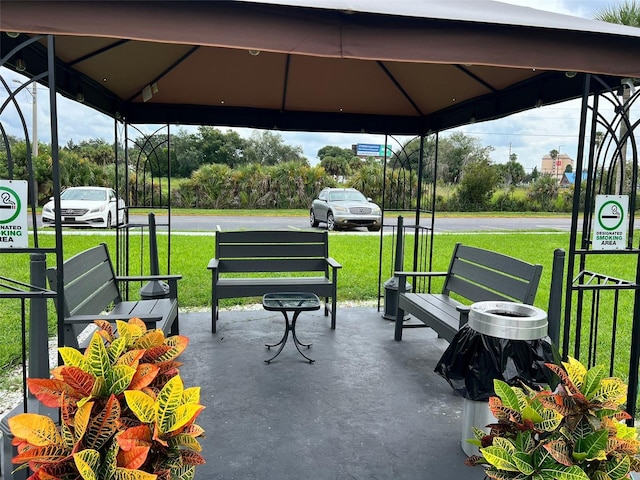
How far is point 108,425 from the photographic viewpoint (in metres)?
1.58

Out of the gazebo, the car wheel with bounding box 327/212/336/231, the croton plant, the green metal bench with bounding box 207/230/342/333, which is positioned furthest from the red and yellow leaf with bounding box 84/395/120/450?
the car wheel with bounding box 327/212/336/231

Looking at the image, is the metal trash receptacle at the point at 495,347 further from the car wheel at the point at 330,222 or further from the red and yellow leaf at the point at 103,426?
the car wheel at the point at 330,222

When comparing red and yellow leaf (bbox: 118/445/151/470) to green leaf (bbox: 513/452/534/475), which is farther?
green leaf (bbox: 513/452/534/475)

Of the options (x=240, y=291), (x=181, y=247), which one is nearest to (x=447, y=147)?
(x=181, y=247)

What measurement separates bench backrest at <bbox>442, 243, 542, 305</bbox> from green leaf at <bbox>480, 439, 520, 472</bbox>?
194 centimetres

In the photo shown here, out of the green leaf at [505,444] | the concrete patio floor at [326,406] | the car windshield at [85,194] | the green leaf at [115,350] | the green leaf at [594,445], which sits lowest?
the concrete patio floor at [326,406]

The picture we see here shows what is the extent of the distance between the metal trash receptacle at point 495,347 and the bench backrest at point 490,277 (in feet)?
2.92

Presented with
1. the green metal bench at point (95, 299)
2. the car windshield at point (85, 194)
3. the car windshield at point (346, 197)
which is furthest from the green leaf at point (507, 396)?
the car windshield at point (85, 194)

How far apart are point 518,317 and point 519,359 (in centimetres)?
27

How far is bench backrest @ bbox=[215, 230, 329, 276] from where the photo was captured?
17.1 ft

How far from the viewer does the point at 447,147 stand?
34656 millimetres

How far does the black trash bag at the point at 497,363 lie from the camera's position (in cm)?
245

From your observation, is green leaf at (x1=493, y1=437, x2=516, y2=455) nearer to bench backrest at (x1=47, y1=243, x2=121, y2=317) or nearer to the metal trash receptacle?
the metal trash receptacle

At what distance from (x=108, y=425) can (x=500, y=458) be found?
1313mm
